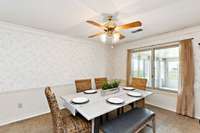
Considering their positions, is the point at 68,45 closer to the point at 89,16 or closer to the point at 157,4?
the point at 89,16

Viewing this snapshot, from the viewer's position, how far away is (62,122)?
4.80 feet

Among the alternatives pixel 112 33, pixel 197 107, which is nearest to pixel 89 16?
pixel 112 33

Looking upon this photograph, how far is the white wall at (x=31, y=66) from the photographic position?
2.38 meters

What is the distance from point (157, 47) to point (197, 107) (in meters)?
1.86

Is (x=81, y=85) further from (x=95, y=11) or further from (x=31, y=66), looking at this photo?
(x=95, y=11)

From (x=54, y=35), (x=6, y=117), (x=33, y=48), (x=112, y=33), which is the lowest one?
(x=6, y=117)

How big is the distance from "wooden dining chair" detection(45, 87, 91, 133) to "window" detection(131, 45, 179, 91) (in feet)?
9.04

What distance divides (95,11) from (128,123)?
75.1 inches

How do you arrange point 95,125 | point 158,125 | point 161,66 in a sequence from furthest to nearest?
point 161,66, point 158,125, point 95,125

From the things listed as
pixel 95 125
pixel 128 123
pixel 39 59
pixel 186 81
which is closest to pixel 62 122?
pixel 95 125

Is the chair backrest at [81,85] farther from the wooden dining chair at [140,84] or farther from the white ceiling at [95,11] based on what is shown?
the white ceiling at [95,11]

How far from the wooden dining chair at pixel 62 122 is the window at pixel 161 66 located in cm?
275

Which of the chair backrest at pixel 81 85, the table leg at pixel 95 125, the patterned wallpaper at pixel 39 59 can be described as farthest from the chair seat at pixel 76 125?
the patterned wallpaper at pixel 39 59

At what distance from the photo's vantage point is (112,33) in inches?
80.1
